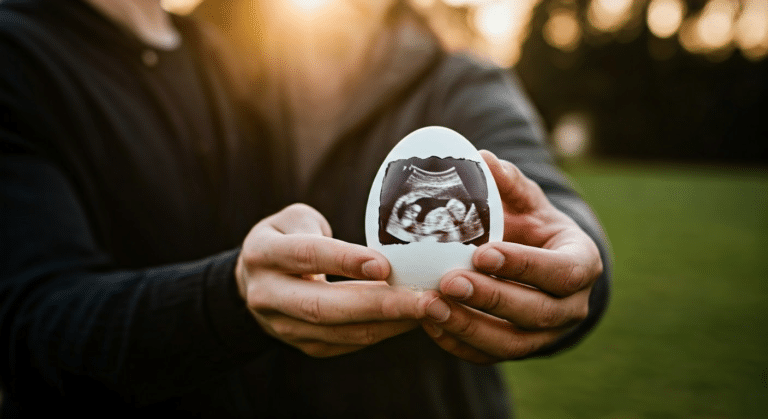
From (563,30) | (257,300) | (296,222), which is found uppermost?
(563,30)

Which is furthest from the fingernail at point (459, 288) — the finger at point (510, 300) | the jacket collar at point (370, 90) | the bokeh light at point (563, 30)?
the bokeh light at point (563, 30)

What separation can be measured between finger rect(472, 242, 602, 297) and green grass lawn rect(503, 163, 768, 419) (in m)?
3.28

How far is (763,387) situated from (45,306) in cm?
571

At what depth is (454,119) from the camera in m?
2.62

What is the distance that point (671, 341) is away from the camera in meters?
6.14

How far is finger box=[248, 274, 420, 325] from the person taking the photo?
56.8 inches

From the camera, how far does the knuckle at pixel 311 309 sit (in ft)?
4.85

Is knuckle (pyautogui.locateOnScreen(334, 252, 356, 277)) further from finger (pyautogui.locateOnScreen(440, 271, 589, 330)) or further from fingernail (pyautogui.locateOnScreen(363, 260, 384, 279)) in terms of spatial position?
finger (pyautogui.locateOnScreen(440, 271, 589, 330))

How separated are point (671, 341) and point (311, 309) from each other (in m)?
5.89

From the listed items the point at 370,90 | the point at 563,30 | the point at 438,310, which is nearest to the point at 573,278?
the point at 438,310

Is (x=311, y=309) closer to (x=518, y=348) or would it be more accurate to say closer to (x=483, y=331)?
(x=483, y=331)

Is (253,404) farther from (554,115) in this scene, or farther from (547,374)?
(554,115)

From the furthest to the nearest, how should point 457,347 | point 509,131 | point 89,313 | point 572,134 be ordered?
point 572,134 → point 509,131 → point 89,313 → point 457,347

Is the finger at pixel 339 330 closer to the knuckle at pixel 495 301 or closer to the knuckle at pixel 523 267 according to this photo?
the knuckle at pixel 495 301
